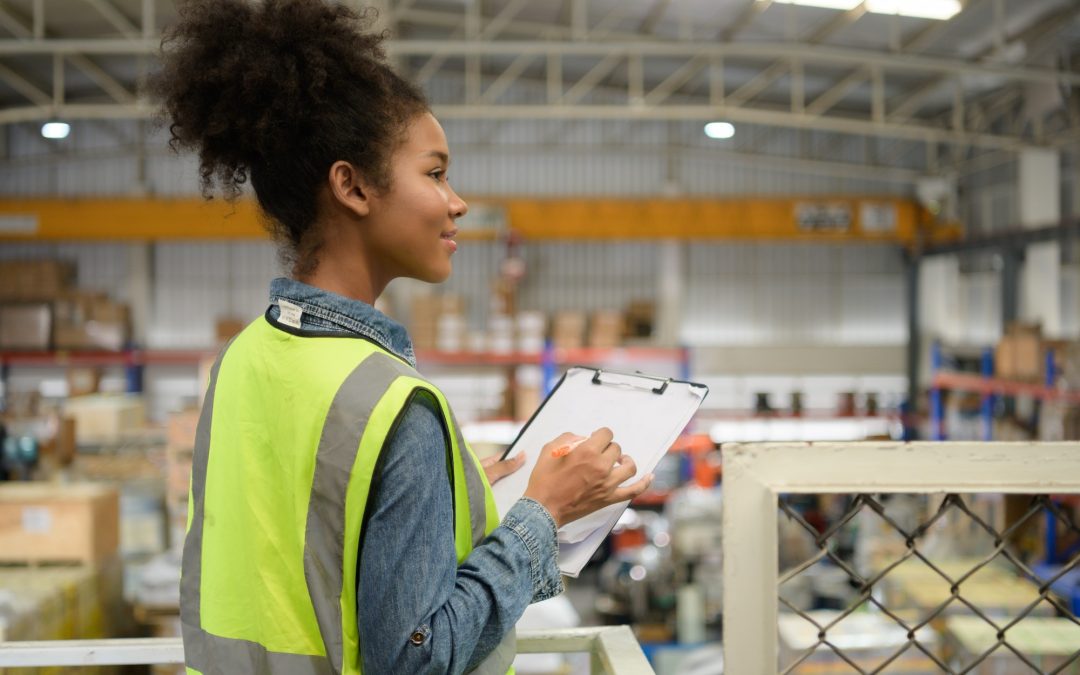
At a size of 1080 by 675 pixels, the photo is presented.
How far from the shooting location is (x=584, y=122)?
594 inches

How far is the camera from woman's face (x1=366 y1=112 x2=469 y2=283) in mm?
1063

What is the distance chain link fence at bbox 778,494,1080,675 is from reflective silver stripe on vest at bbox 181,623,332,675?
1.68ft

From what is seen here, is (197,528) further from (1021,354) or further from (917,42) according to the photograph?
(917,42)

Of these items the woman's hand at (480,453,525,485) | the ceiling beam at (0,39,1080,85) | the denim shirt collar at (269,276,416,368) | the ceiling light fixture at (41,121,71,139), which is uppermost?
the ceiling beam at (0,39,1080,85)

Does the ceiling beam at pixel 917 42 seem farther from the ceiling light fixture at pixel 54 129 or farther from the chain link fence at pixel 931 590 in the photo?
the ceiling light fixture at pixel 54 129

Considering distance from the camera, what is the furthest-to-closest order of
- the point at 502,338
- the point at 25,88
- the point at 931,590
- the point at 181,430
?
the point at 502,338
the point at 25,88
the point at 181,430
the point at 931,590

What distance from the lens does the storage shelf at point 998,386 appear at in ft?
25.9

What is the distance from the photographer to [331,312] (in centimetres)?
104

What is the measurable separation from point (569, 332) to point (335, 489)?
428 inches

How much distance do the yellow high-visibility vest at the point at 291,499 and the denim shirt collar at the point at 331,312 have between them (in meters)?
0.03

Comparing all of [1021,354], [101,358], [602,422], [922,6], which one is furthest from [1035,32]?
[101,358]

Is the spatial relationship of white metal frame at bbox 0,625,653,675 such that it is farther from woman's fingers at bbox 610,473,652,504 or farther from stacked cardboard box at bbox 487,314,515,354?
stacked cardboard box at bbox 487,314,515,354

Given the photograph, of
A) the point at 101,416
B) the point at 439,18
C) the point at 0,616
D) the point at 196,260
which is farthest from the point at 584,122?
the point at 0,616

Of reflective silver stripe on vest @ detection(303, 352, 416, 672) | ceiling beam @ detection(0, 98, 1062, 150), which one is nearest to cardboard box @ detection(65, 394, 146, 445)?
ceiling beam @ detection(0, 98, 1062, 150)
